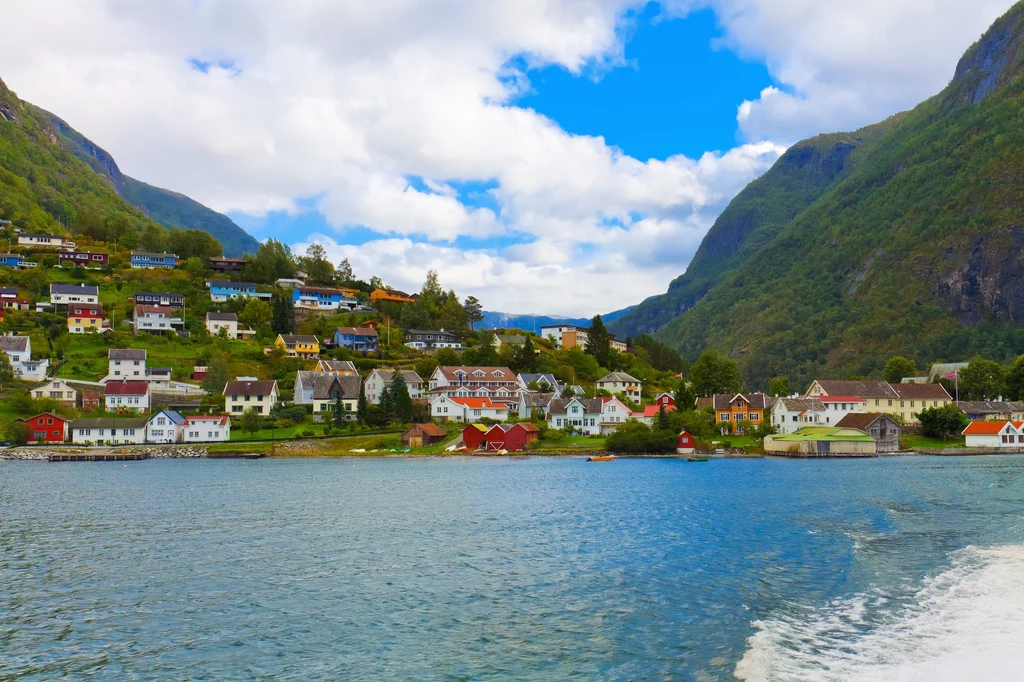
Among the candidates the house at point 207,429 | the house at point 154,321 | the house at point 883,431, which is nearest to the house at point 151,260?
the house at point 154,321

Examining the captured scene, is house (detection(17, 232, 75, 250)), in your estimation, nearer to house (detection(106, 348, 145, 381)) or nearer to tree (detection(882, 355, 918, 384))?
house (detection(106, 348, 145, 381))

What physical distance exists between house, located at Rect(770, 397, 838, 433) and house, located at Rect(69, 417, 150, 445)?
238 ft

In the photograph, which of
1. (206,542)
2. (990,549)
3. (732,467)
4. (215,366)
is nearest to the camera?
(990,549)

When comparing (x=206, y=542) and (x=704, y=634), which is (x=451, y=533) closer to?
(x=206, y=542)

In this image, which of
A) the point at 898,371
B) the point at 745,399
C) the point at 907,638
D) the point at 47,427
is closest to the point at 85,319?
the point at 47,427

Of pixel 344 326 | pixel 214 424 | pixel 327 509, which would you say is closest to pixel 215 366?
pixel 214 424

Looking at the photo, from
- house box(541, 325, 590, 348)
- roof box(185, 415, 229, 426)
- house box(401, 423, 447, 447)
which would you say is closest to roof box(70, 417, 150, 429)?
roof box(185, 415, 229, 426)

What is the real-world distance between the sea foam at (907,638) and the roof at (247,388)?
275ft

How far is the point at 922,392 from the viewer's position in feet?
339

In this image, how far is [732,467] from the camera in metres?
68.5

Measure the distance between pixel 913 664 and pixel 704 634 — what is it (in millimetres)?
4541

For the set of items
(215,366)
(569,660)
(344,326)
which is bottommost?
(569,660)

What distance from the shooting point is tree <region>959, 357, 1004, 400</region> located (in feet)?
354

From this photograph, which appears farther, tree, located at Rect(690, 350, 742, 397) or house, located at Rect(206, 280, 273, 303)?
house, located at Rect(206, 280, 273, 303)
